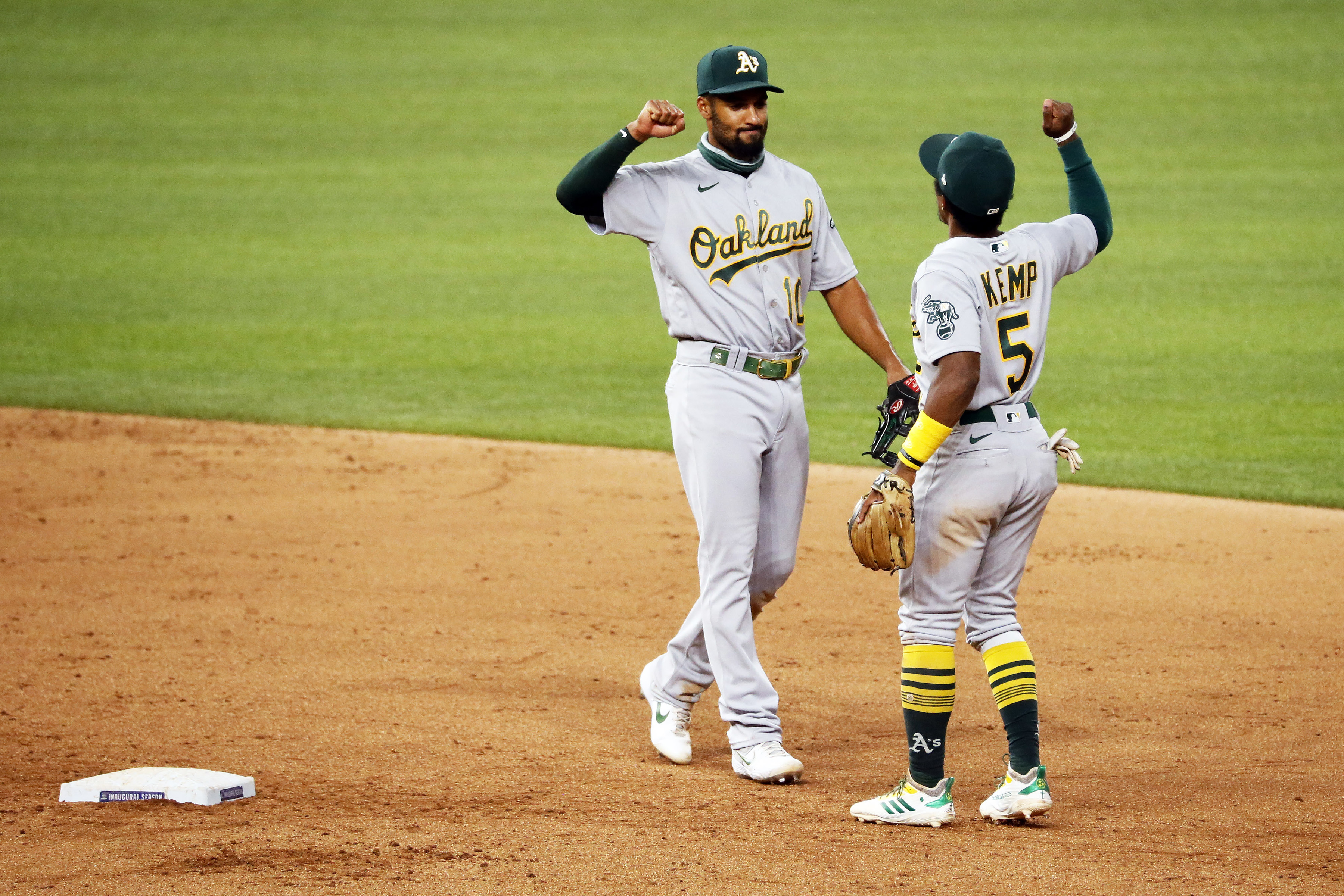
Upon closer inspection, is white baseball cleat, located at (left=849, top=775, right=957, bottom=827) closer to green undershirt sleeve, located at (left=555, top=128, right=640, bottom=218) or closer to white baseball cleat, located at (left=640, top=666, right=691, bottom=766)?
white baseball cleat, located at (left=640, top=666, right=691, bottom=766)

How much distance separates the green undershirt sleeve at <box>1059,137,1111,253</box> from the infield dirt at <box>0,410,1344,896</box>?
1650 mm

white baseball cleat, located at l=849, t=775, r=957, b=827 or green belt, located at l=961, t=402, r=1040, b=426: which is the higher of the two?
green belt, located at l=961, t=402, r=1040, b=426

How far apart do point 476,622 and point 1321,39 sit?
Answer: 24622 millimetres

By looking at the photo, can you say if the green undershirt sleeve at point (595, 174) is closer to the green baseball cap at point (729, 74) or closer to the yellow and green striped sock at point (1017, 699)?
the green baseball cap at point (729, 74)

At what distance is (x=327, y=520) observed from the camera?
7.91 m

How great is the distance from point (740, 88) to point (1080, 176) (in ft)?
3.44

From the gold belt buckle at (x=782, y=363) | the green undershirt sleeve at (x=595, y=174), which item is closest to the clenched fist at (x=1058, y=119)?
the gold belt buckle at (x=782, y=363)

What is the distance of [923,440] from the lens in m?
3.86


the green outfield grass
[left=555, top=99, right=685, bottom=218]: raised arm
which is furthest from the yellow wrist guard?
the green outfield grass

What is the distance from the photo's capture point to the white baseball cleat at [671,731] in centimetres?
465

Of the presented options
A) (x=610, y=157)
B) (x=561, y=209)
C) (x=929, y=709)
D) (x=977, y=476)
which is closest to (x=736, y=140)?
(x=610, y=157)

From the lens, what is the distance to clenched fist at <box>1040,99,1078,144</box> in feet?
14.1

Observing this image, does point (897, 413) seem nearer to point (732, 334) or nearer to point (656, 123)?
point (732, 334)

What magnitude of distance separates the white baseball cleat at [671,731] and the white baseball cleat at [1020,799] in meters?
1.02
